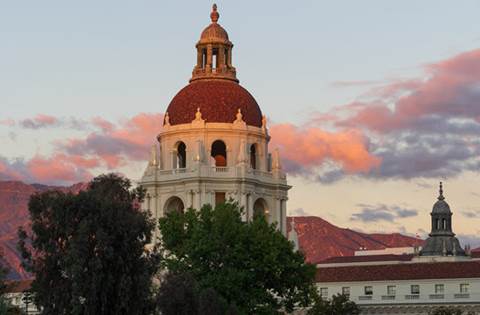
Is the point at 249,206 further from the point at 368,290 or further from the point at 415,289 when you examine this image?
the point at 368,290

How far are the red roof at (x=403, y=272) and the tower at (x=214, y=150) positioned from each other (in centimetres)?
1974

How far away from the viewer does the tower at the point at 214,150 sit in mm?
170375

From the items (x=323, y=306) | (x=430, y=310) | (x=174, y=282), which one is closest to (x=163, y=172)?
(x=323, y=306)

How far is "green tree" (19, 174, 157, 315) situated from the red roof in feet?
281

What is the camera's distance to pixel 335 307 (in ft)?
571

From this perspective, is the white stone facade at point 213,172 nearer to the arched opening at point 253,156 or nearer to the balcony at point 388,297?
the arched opening at point 253,156

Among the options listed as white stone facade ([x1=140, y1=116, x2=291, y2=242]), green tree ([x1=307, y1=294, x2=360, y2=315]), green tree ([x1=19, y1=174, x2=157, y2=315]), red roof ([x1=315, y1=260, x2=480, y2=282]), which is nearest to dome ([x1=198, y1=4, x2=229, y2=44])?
white stone facade ([x1=140, y1=116, x2=291, y2=242])

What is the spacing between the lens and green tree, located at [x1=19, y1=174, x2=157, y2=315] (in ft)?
330

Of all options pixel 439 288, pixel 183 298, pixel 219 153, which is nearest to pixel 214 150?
pixel 219 153

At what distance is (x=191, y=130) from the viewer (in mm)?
172000

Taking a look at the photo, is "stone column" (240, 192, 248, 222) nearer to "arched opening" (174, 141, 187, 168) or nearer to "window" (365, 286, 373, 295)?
"arched opening" (174, 141, 187, 168)

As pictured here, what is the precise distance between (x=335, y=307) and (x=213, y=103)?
24415mm

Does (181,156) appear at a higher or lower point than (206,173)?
higher

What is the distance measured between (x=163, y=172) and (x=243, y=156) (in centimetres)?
859
